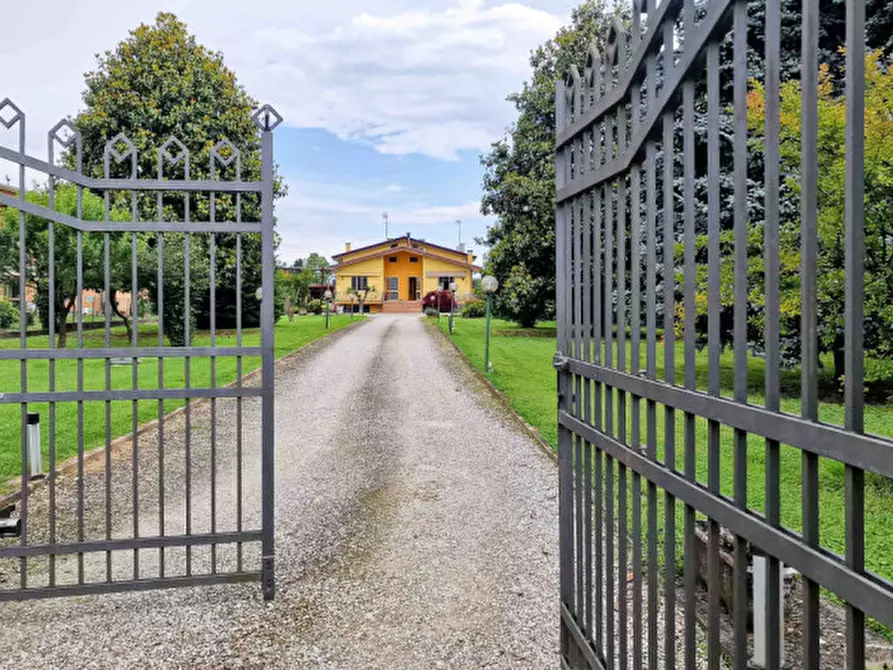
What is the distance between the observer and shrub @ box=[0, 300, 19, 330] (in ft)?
59.2

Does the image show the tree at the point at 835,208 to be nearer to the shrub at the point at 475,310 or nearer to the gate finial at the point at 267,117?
the gate finial at the point at 267,117

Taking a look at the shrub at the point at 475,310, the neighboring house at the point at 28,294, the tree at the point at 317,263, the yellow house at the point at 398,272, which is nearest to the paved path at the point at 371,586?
the neighboring house at the point at 28,294

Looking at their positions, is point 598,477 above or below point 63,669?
above

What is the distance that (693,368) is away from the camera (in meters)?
1.47

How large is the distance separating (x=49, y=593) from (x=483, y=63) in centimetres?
1175

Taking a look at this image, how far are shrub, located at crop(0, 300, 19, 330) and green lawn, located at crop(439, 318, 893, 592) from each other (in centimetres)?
1357

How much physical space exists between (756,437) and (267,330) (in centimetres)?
373

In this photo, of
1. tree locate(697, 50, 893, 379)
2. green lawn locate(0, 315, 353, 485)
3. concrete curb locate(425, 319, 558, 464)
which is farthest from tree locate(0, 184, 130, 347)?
tree locate(697, 50, 893, 379)

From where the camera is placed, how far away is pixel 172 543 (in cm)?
311

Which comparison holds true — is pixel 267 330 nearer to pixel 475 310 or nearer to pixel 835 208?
pixel 835 208

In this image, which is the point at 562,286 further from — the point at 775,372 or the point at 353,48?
the point at 353,48

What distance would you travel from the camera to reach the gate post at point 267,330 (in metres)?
3.11

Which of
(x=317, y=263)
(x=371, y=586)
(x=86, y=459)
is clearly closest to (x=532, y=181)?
(x=86, y=459)

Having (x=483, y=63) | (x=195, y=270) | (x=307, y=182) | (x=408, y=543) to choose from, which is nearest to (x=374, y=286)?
(x=307, y=182)
